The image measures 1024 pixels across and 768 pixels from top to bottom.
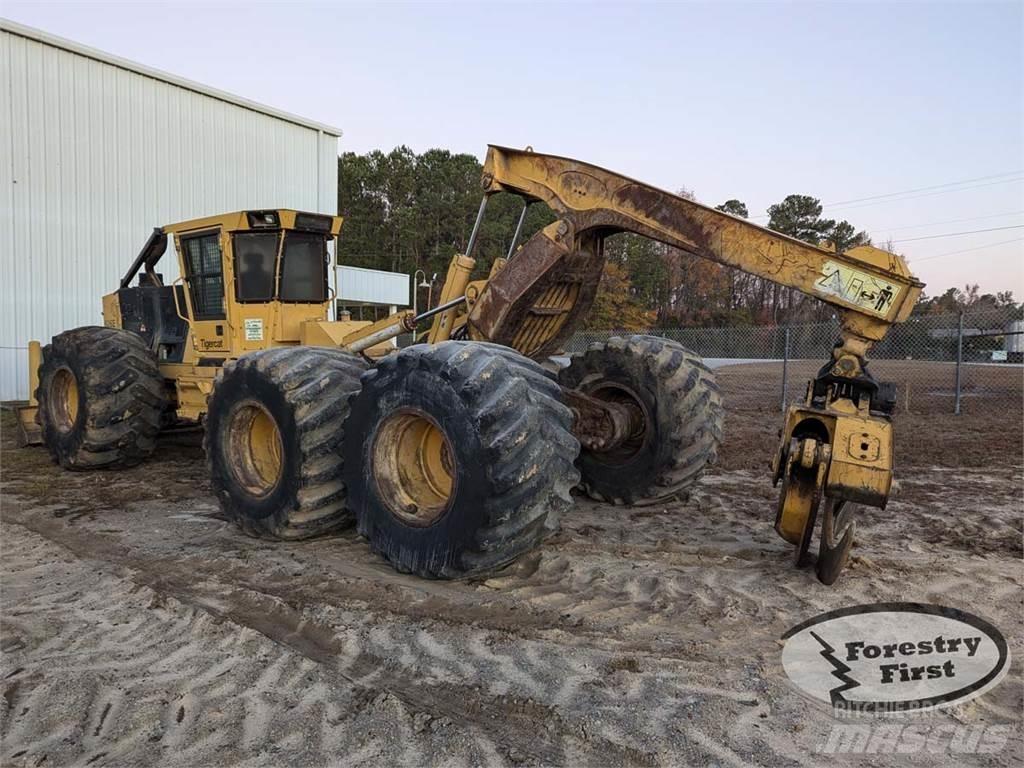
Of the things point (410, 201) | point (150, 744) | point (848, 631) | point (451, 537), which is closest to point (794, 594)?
point (848, 631)

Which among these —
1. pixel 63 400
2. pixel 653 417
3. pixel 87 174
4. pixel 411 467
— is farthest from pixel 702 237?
pixel 87 174

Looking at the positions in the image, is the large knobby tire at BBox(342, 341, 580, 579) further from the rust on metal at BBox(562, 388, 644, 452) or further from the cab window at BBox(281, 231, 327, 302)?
the cab window at BBox(281, 231, 327, 302)

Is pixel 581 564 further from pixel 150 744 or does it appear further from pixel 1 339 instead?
pixel 1 339

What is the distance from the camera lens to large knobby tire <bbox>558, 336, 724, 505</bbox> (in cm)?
583

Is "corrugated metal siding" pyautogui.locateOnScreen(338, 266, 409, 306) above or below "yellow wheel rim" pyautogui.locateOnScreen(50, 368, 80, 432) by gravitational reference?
above

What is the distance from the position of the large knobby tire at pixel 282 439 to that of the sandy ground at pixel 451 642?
28 centimetres

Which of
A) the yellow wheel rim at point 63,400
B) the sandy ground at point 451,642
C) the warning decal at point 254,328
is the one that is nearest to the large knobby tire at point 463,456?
the sandy ground at point 451,642

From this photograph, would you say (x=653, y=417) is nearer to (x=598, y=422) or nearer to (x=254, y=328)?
(x=598, y=422)

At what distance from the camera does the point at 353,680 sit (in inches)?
125

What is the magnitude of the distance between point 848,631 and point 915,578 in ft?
3.32

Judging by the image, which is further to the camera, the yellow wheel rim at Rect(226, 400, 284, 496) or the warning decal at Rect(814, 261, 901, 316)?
the yellow wheel rim at Rect(226, 400, 284, 496)

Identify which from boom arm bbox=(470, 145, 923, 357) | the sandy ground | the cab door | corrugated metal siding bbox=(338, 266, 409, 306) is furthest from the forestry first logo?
corrugated metal siding bbox=(338, 266, 409, 306)

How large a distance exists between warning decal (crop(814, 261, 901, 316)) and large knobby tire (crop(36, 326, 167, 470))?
21.9 feet

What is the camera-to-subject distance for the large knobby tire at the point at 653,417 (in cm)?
583
